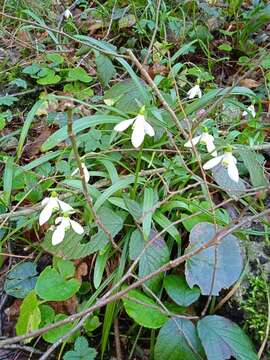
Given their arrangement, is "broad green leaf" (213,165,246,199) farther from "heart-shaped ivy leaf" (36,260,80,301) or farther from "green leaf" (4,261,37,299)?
"green leaf" (4,261,37,299)

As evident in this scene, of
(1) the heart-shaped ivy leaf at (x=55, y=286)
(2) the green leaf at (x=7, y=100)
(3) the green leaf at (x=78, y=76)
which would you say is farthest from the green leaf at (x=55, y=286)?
(3) the green leaf at (x=78, y=76)

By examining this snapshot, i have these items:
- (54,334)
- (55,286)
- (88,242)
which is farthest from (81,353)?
(88,242)

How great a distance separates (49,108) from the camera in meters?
Answer: 2.18

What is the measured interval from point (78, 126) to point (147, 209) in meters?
0.44

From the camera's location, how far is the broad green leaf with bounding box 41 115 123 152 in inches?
62.8

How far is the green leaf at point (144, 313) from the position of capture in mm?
1220

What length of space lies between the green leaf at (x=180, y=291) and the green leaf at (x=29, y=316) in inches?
15.2

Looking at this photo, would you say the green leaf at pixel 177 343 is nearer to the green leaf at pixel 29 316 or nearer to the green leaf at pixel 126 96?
the green leaf at pixel 29 316

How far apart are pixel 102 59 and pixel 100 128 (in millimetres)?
308

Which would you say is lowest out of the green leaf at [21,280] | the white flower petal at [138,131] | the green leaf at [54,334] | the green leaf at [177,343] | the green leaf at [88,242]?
the green leaf at [21,280]

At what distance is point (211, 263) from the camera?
1309mm

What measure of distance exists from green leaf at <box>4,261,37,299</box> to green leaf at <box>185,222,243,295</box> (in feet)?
1.69

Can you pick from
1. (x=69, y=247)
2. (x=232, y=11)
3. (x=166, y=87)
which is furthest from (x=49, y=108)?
(x=232, y=11)

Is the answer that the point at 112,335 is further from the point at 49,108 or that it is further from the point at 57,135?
the point at 49,108
